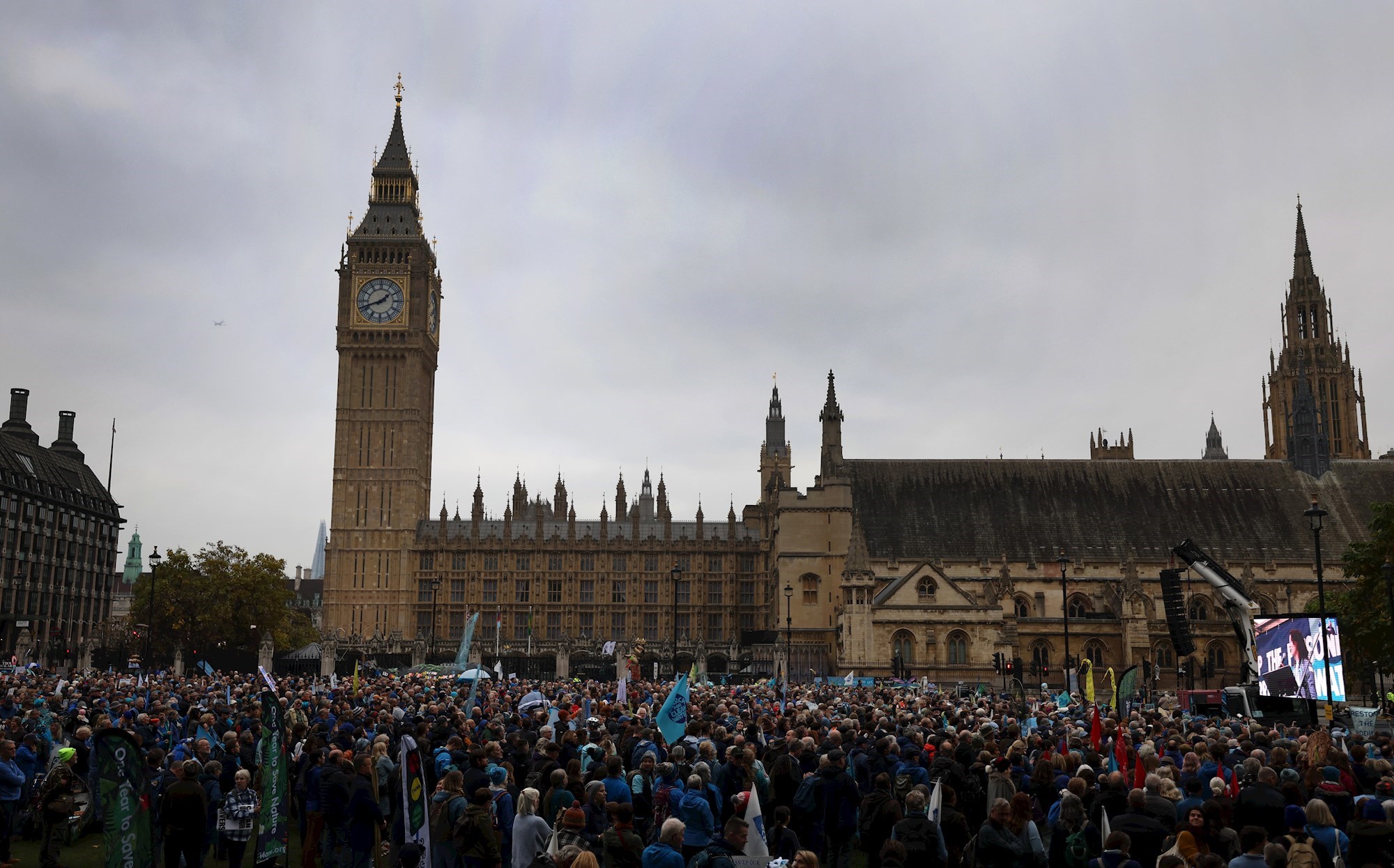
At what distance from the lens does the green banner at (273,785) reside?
13391mm

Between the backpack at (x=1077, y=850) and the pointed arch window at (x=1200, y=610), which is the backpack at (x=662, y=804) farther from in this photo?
the pointed arch window at (x=1200, y=610)

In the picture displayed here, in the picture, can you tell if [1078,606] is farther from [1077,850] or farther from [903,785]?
[1077,850]

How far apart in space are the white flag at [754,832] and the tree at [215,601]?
69.8 meters

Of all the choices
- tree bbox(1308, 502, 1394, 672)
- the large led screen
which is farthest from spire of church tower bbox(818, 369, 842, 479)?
the large led screen

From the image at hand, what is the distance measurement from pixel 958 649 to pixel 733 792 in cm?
5460

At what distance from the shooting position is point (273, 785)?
44.6 feet

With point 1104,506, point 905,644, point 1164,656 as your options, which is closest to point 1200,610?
point 1164,656

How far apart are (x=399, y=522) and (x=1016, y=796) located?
284 ft

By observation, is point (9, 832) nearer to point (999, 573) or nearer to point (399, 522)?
point (999, 573)

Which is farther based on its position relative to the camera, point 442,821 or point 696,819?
point 442,821

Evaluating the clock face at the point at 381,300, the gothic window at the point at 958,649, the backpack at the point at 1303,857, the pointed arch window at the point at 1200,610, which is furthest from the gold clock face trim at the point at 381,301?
the backpack at the point at 1303,857

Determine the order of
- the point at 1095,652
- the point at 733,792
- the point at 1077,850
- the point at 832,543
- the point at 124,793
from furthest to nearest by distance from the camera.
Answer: the point at 832,543 → the point at 1095,652 → the point at 733,792 → the point at 124,793 → the point at 1077,850

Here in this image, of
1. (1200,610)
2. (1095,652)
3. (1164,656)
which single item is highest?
(1200,610)

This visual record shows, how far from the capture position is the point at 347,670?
71.1 metres
